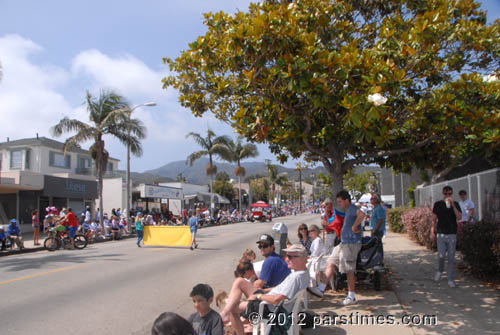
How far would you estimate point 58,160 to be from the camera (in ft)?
130

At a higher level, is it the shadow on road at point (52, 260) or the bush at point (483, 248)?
the bush at point (483, 248)

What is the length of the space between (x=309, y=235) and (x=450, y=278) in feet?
9.35

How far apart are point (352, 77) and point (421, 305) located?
4.05 metres

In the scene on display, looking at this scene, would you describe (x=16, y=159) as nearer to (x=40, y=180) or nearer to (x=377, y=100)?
(x=40, y=180)

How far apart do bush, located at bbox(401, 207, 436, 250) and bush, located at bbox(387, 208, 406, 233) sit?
15.5 ft

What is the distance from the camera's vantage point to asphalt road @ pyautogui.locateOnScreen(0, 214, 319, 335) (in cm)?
617

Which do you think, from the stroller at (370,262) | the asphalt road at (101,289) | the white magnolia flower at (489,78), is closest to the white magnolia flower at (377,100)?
the stroller at (370,262)

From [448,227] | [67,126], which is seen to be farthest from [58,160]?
[448,227]

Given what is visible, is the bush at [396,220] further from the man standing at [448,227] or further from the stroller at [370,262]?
the stroller at [370,262]

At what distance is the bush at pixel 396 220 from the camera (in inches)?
815

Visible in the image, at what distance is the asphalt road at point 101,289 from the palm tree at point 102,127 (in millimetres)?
11642

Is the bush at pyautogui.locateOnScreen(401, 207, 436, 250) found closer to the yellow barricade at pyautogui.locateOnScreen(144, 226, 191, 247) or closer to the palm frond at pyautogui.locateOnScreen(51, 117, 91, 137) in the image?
the yellow barricade at pyautogui.locateOnScreen(144, 226, 191, 247)

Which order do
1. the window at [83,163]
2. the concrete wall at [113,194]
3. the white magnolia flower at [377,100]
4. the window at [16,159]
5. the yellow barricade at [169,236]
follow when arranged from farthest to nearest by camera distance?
1. the window at [83,163]
2. the concrete wall at [113,194]
3. the window at [16,159]
4. the yellow barricade at [169,236]
5. the white magnolia flower at [377,100]

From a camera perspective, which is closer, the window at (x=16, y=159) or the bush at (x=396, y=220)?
the bush at (x=396, y=220)
